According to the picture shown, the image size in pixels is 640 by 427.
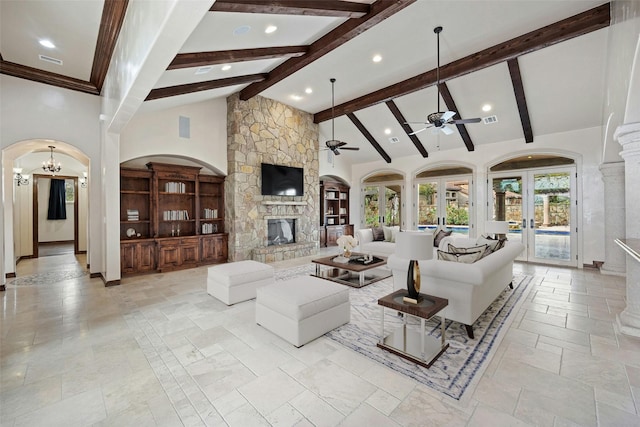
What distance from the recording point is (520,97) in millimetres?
5824

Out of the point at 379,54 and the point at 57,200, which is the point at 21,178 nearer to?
the point at 57,200

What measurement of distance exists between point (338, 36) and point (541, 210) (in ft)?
22.0

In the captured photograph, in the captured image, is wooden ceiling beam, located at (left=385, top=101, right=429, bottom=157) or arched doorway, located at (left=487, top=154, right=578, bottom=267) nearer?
arched doorway, located at (left=487, top=154, right=578, bottom=267)

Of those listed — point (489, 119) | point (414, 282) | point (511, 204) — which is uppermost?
point (489, 119)

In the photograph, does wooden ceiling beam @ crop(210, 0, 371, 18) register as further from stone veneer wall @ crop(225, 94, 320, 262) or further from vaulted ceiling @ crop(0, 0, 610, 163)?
stone veneer wall @ crop(225, 94, 320, 262)

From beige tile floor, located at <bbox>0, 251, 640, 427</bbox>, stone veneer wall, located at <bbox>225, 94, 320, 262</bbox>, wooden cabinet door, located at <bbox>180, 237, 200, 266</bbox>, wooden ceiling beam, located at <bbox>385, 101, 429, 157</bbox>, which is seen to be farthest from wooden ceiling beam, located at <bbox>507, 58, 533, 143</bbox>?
wooden cabinet door, located at <bbox>180, 237, 200, 266</bbox>

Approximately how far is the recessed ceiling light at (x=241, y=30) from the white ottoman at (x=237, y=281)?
338cm

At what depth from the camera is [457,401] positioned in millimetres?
2006

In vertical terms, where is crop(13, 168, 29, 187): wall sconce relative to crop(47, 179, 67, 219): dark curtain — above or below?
above

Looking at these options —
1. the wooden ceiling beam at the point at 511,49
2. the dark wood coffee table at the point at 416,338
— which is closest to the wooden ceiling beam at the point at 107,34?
the dark wood coffee table at the point at 416,338

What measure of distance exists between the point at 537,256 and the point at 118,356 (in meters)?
8.84

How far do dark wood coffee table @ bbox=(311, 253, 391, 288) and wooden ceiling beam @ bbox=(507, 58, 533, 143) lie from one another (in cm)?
446

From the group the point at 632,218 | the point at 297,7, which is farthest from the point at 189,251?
the point at 632,218

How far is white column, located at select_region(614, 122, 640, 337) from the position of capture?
3.07 meters
